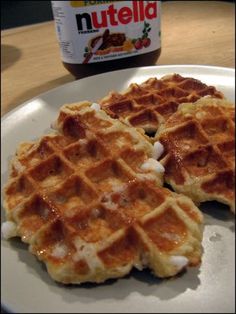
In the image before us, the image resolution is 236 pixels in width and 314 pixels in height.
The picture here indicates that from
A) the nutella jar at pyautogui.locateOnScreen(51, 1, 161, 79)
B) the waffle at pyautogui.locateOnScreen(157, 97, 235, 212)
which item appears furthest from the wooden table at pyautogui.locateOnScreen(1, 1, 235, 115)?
the waffle at pyautogui.locateOnScreen(157, 97, 235, 212)

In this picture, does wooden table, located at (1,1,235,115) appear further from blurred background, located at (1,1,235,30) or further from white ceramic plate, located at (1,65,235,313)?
white ceramic plate, located at (1,65,235,313)

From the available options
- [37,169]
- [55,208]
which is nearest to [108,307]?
[55,208]

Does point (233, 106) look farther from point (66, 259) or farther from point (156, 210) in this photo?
point (66, 259)

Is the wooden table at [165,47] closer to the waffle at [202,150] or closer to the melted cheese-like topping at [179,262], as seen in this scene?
the waffle at [202,150]

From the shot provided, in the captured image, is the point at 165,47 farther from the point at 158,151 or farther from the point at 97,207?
the point at 97,207

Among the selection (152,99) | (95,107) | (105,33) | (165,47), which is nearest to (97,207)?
(95,107)
